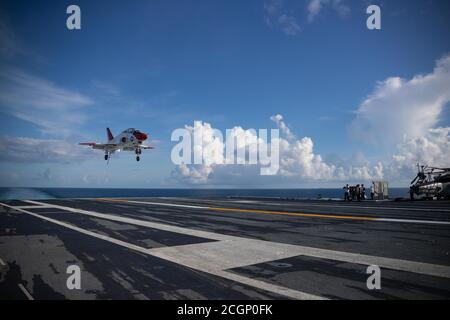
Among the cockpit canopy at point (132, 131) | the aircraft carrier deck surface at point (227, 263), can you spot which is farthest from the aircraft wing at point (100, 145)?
the aircraft carrier deck surface at point (227, 263)

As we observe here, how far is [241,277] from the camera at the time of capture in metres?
6.41

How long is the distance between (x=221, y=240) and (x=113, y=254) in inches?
152

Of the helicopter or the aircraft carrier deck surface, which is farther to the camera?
the helicopter

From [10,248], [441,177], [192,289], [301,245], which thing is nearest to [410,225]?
[301,245]

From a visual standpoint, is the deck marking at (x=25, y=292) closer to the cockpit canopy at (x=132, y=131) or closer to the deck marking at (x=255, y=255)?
the deck marking at (x=255, y=255)

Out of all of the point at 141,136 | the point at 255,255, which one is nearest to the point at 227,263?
the point at 255,255

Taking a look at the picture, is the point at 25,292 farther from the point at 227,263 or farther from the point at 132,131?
the point at 132,131

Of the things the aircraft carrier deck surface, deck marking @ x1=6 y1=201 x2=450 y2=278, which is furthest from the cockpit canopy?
deck marking @ x1=6 y1=201 x2=450 y2=278

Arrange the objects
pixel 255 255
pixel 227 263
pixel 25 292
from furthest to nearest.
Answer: pixel 255 255, pixel 227 263, pixel 25 292

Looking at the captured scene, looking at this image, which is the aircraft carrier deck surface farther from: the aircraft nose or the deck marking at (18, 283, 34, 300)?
the aircraft nose

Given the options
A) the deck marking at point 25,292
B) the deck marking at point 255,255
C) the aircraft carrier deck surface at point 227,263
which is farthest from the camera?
the deck marking at point 255,255

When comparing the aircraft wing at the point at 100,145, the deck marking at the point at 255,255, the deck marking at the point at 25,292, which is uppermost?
the aircraft wing at the point at 100,145
